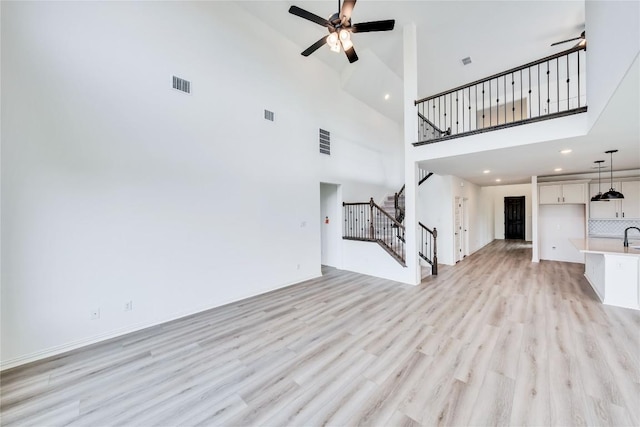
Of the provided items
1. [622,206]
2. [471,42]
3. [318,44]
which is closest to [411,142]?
[318,44]

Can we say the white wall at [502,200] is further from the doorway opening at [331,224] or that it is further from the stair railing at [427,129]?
the doorway opening at [331,224]

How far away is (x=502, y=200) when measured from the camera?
12.4 meters

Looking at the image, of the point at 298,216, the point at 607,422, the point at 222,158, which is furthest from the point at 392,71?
the point at 607,422

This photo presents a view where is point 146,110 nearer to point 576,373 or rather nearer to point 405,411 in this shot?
point 405,411

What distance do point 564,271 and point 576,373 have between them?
5354 millimetres

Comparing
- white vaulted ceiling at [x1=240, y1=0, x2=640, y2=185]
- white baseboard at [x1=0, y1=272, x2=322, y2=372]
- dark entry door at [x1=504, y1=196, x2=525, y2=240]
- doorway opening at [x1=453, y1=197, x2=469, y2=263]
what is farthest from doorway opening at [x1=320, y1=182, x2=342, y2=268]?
dark entry door at [x1=504, y1=196, x2=525, y2=240]

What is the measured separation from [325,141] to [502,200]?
11.3 metres

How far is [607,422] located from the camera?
178 cm

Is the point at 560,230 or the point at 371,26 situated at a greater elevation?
the point at 371,26

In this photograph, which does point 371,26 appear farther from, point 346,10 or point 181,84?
point 181,84

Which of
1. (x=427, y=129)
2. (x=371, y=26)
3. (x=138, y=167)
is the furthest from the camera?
(x=427, y=129)

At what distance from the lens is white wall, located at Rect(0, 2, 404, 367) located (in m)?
2.66

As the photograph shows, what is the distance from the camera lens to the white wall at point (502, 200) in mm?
11703

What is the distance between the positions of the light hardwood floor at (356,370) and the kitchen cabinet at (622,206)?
386 cm
